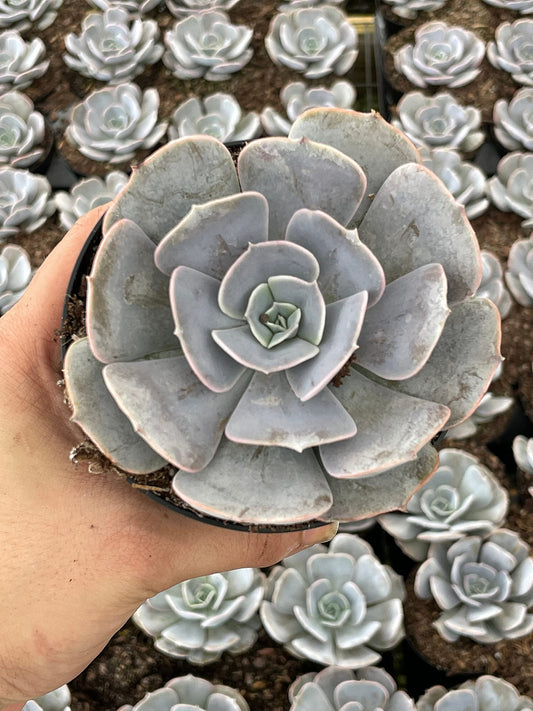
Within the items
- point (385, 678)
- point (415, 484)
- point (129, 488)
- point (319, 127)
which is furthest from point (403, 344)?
point (385, 678)

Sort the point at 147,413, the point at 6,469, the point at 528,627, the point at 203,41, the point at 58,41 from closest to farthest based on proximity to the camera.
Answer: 1. the point at 147,413
2. the point at 6,469
3. the point at 528,627
4. the point at 203,41
5. the point at 58,41

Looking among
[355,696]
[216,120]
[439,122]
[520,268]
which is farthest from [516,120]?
[355,696]

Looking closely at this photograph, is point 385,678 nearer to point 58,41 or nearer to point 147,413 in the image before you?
point 147,413

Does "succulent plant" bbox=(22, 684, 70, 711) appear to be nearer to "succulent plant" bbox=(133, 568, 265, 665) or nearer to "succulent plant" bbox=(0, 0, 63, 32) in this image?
"succulent plant" bbox=(133, 568, 265, 665)

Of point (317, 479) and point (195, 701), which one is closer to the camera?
point (317, 479)

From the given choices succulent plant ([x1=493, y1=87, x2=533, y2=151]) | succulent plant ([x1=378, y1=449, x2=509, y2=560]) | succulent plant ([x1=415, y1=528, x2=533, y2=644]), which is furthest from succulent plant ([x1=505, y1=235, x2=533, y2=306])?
succulent plant ([x1=415, y1=528, x2=533, y2=644])

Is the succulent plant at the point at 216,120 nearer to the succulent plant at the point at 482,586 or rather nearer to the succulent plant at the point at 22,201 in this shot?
the succulent plant at the point at 22,201
